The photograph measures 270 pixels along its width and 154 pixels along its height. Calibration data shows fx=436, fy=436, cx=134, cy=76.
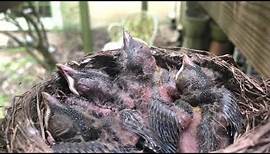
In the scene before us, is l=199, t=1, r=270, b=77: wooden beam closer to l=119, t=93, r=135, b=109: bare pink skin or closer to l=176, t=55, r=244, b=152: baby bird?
l=176, t=55, r=244, b=152: baby bird

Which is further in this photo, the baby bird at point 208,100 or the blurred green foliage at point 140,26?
the blurred green foliage at point 140,26

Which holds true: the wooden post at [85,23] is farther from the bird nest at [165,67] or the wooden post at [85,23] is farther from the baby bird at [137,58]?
the baby bird at [137,58]

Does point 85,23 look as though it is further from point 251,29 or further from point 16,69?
point 16,69

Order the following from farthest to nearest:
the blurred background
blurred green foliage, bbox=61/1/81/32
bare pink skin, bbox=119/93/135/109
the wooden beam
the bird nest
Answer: blurred green foliage, bbox=61/1/81/32 → the blurred background → the wooden beam → bare pink skin, bbox=119/93/135/109 → the bird nest

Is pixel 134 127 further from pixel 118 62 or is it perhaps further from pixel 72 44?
pixel 72 44

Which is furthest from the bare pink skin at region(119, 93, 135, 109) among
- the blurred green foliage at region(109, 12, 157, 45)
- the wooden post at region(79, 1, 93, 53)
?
the blurred green foliage at region(109, 12, 157, 45)

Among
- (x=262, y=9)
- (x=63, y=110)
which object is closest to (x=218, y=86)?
(x=63, y=110)

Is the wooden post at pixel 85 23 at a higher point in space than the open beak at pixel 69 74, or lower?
lower

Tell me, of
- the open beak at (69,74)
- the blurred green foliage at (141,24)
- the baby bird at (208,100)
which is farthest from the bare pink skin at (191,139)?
the blurred green foliage at (141,24)
